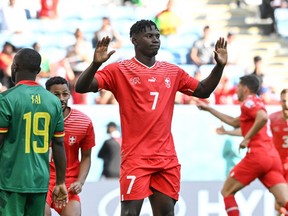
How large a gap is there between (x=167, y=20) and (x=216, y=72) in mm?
11456

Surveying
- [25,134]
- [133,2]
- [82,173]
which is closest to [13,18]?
[133,2]

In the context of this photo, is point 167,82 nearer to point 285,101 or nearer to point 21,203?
point 21,203

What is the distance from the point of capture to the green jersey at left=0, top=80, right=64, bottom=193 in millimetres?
7195

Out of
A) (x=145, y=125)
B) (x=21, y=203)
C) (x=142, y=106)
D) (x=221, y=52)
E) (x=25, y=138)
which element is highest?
(x=221, y=52)

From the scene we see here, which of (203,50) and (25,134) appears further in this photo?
(203,50)

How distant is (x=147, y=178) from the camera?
8398mm

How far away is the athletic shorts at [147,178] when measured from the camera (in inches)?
330

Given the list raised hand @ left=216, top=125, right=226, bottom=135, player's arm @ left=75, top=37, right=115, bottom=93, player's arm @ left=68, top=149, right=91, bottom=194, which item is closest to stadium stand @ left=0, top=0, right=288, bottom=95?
raised hand @ left=216, top=125, right=226, bottom=135

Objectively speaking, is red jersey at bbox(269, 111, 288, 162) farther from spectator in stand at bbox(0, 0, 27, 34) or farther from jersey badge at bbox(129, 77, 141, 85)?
spectator in stand at bbox(0, 0, 27, 34)

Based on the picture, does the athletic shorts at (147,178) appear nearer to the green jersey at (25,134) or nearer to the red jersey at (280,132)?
the green jersey at (25,134)

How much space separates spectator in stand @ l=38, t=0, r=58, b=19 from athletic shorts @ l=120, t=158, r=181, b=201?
1139cm

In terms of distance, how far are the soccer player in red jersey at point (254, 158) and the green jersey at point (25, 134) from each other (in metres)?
4.90

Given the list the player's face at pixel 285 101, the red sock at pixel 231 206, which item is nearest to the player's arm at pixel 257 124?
the red sock at pixel 231 206

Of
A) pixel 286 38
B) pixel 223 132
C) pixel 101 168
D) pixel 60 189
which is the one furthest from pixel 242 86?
pixel 286 38
